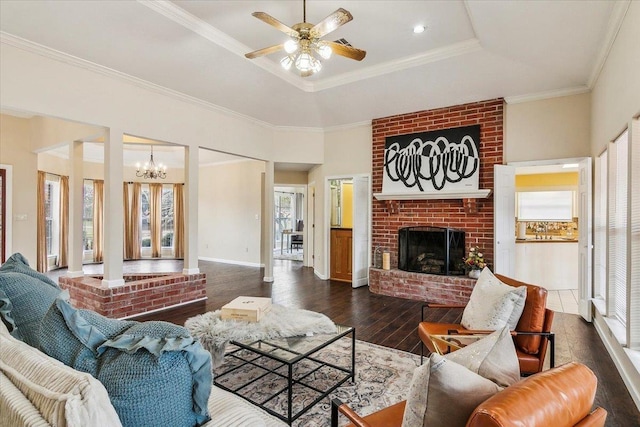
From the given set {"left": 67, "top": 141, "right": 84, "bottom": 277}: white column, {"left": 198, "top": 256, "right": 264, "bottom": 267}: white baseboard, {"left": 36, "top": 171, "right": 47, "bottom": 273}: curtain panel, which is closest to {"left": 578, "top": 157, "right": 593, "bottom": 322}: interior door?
{"left": 198, "top": 256, "right": 264, "bottom": 267}: white baseboard

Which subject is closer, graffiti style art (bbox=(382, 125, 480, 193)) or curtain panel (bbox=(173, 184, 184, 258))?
graffiti style art (bbox=(382, 125, 480, 193))

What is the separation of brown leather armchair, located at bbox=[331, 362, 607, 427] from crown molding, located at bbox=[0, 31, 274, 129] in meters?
4.87

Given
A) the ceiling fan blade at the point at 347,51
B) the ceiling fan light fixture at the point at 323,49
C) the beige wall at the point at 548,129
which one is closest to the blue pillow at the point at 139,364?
the ceiling fan light fixture at the point at 323,49

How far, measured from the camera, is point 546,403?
896 millimetres

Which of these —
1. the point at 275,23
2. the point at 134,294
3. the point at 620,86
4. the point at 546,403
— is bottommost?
the point at 134,294

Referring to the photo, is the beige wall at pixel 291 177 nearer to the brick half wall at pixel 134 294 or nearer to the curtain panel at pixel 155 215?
the brick half wall at pixel 134 294

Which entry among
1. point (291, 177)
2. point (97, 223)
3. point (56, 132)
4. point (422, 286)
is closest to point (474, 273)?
point (422, 286)

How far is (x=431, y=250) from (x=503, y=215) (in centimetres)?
120

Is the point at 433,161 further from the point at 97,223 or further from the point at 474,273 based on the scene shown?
the point at 97,223

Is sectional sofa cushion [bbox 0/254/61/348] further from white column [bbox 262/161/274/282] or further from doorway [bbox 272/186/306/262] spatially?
doorway [bbox 272/186/306/262]

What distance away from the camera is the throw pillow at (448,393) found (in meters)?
0.97

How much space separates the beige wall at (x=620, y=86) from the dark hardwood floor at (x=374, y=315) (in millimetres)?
2081

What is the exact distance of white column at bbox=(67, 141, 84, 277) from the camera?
193 inches

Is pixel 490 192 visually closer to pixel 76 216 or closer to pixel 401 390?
pixel 401 390
